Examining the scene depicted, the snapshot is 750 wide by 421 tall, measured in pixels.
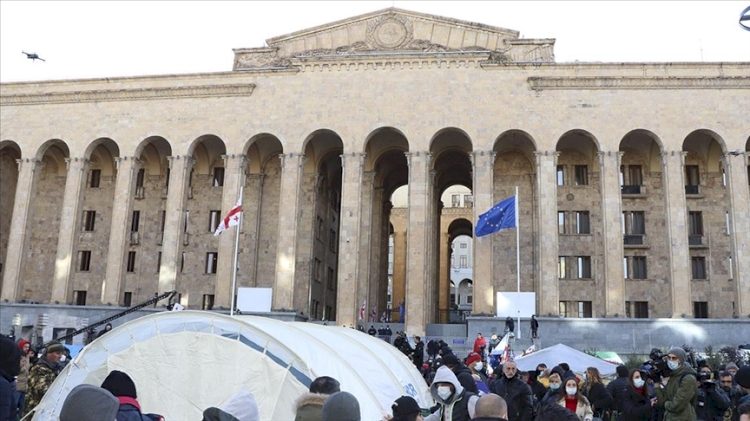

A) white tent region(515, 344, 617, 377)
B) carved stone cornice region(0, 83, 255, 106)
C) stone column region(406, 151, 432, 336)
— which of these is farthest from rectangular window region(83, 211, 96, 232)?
white tent region(515, 344, 617, 377)

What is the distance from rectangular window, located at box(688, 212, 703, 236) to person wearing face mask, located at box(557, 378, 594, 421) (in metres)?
30.1

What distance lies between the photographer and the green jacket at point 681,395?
8.35m

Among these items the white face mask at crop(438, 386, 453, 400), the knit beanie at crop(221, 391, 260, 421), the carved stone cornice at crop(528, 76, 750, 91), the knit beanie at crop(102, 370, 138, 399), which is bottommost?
the white face mask at crop(438, 386, 453, 400)

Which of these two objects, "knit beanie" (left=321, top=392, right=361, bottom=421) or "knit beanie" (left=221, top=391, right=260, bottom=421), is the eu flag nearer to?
"knit beanie" (left=221, top=391, right=260, bottom=421)

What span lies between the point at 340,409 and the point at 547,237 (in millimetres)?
28937

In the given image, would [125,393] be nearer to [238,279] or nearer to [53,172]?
[238,279]

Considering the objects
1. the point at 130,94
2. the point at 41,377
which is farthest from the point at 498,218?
the point at 41,377

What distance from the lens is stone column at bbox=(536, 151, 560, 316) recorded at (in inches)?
1248

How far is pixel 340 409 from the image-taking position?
443 cm

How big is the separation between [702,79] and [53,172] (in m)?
37.2

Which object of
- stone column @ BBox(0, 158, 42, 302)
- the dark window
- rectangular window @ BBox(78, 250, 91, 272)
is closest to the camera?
stone column @ BBox(0, 158, 42, 302)

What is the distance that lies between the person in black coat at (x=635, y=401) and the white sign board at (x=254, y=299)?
25.2 metres

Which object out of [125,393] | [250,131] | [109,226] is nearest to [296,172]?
[250,131]

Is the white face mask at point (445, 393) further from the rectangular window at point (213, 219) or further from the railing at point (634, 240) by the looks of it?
the rectangular window at point (213, 219)
